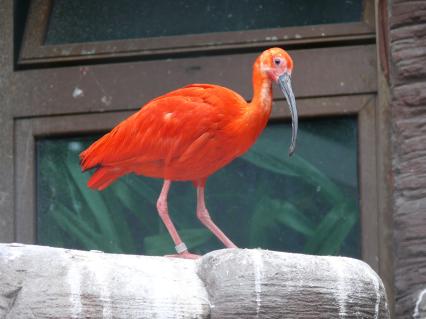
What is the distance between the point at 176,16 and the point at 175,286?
241 centimetres

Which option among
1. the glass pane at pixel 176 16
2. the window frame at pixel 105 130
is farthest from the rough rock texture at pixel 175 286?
the glass pane at pixel 176 16

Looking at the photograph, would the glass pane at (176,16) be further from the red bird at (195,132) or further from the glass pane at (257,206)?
the red bird at (195,132)

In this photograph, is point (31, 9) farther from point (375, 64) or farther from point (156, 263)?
point (156, 263)

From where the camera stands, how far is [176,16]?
6.21 m

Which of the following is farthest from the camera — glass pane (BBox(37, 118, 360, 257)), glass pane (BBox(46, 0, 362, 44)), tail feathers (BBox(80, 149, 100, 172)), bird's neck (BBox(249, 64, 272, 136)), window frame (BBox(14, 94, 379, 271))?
glass pane (BBox(46, 0, 362, 44))

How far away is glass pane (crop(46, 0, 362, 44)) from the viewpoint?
6082 millimetres

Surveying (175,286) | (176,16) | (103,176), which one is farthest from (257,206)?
(175,286)

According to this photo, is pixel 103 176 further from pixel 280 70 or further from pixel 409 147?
pixel 409 147

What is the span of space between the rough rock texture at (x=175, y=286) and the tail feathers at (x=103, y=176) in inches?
33.0

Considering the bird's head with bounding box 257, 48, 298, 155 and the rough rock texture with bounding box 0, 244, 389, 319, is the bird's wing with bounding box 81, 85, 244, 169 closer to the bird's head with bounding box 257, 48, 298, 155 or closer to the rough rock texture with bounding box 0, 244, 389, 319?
the bird's head with bounding box 257, 48, 298, 155

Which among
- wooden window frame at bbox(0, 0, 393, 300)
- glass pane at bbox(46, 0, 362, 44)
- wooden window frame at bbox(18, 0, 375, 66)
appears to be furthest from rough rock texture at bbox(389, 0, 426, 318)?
glass pane at bbox(46, 0, 362, 44)

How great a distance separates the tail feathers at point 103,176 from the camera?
4.89 m

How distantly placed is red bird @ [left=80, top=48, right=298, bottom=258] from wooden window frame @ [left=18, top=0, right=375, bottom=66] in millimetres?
1283

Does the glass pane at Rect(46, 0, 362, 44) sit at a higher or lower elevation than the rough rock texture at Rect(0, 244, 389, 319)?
higher
